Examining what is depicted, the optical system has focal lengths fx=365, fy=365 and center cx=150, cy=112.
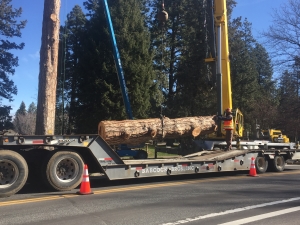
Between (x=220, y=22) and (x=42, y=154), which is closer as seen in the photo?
(x=42, y=154)

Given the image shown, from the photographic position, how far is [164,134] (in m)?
13.2

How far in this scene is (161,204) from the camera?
324 inches

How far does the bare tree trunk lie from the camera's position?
12.0m

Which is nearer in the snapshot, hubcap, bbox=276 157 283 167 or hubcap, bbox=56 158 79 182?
hubcap, bbox=56 158 79 182

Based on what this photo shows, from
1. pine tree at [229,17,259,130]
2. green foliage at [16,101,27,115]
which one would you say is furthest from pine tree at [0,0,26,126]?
green foliage at [16,101,27,115]

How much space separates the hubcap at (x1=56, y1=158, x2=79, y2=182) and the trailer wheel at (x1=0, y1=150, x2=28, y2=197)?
972mm

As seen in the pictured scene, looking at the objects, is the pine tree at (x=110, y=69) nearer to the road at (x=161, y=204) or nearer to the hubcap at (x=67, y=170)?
the road at (x=161, y=204)

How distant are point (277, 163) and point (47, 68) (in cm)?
991

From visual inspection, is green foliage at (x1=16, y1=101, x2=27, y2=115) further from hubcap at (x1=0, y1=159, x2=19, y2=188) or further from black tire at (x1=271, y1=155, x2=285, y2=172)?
hubcap at (x1=0, y1=159, x2=19, y2=188)

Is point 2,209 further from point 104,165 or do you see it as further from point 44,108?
point 44,108

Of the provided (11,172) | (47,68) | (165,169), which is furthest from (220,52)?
(11,172)

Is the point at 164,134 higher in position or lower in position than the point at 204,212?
higher

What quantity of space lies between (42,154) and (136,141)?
3815 mm

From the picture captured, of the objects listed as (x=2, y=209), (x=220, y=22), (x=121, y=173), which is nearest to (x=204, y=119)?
(x=220, y=22)
